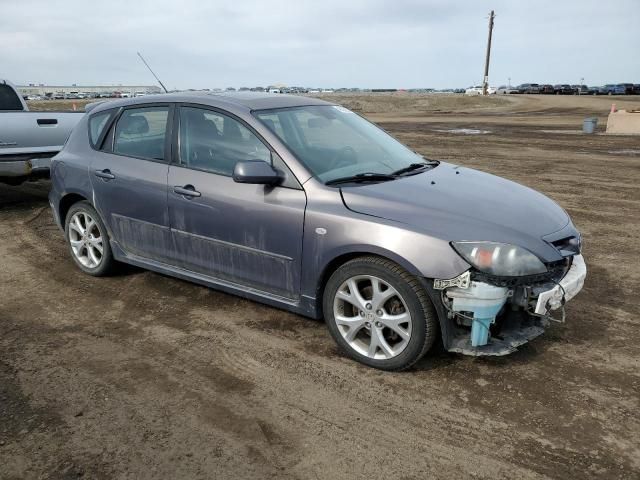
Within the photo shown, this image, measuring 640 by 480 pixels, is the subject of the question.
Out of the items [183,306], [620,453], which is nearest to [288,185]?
[183,306]

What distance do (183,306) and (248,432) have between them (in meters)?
1.94

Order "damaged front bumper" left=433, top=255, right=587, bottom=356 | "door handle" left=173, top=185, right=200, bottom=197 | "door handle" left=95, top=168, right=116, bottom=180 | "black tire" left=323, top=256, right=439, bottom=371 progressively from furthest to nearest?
"door handle" left=95, top=168, right=116, bottom=180
"door handle" left=173, top=185, right=200, bottom=197
"black tire" left=323, top=256, right=439, bottom=371
"damaged front bumper" left=433, top=255, right=587, bottom=356

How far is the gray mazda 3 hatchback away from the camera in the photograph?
11.0ft

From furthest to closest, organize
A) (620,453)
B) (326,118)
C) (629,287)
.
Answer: (629,287) → (326,118) → (620,453)

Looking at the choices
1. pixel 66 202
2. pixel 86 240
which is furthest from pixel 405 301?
pixel 66 202

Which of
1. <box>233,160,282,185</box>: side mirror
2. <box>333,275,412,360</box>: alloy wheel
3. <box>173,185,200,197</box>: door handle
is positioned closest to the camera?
<box>333,275,412,360</box>: alloy wheel

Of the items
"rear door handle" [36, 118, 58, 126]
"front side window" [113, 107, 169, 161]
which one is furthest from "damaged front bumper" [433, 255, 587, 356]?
"rear door handle" [36, 118, 58, 126]

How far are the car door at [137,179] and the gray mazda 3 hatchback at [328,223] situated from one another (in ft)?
0.05

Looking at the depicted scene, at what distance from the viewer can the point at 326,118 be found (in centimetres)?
472

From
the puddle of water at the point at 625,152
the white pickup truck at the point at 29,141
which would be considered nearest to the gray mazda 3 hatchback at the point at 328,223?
the white pickup truck at the point at 29,141

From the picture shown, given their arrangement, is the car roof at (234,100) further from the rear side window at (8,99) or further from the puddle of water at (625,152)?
the puddle of water at (625,152)

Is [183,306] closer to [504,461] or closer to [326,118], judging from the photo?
[326,118]

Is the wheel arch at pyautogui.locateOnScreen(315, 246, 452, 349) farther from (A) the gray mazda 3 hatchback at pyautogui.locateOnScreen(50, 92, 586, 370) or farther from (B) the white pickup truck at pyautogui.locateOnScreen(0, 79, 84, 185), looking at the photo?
(B) the white pickup truck at pyautogui.locateOnScreen(0, 79, 84, 185)

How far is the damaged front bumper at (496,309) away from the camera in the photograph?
327 cm
